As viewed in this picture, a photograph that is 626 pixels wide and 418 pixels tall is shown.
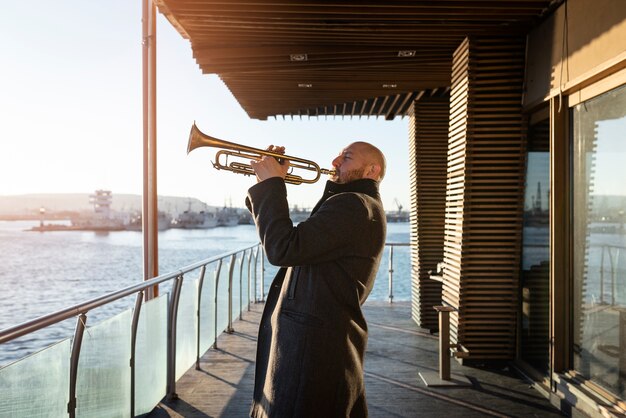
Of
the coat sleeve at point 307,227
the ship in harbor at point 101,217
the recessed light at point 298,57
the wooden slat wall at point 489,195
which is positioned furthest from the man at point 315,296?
the ship in harbor at point 101,217

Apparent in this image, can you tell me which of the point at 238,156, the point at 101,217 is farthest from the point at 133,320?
the point at 101,217

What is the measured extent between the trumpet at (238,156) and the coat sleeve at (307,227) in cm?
43

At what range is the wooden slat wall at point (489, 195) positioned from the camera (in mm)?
5277

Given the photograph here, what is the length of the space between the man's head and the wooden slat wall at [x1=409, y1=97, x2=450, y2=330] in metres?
5.26

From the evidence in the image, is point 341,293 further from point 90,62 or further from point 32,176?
point 32,176

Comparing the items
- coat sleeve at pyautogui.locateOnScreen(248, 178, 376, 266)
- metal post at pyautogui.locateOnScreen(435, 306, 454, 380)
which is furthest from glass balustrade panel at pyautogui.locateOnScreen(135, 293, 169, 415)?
metal post at pyautogui.locateOnScreen(435, 306, 454, 380)

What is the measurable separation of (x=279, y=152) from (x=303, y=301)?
70cm

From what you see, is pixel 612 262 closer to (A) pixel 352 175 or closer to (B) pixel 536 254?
(B) pixel 536 254

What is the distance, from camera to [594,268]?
410 centimetres

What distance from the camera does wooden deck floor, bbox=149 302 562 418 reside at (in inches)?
171

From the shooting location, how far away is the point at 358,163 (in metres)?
2.42

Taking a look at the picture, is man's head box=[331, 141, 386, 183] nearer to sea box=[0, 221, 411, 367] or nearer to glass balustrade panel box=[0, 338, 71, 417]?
glass balustrade panel box=[0, 338, 71, 417]

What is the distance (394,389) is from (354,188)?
3.00 m

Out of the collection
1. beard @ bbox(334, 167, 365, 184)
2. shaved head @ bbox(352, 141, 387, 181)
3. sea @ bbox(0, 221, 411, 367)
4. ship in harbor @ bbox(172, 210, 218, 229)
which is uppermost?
shaved head @ bbox(352, 141, 387, 181)
